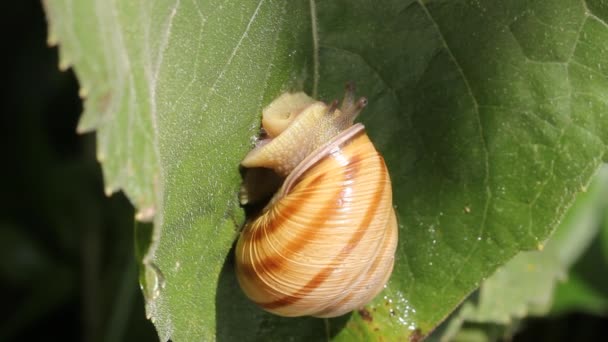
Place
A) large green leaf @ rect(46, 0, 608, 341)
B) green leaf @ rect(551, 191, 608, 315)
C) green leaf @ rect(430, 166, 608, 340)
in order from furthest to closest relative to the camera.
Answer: green leaf @ rect(551, 191, 608, 315), green leaf @ rect(430, 166, 608, 340), large green leaf @ rect(46, 0, 608, 341)

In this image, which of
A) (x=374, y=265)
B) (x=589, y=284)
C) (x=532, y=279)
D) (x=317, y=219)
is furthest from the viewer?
(x=589, y=284)

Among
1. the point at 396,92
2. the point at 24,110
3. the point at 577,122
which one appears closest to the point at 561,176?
the point at 577,122

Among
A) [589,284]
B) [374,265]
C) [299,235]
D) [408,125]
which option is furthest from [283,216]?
[589,284]

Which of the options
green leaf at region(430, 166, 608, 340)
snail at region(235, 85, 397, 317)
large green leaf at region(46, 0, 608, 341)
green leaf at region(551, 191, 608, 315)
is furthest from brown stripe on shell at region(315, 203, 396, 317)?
green leaf at region(551, 191, 608, 315)

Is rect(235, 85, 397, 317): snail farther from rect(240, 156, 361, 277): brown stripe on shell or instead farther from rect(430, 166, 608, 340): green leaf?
rect(430, 166, 608, 340): green leaf

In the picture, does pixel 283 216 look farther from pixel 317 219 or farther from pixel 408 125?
pixel 408 125

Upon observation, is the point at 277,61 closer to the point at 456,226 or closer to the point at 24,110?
the point at 456,226

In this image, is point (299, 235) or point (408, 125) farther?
point (408, 125)

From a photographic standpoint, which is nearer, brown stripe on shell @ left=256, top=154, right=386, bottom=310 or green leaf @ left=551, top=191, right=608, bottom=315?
brown stripe on shell @ left=256, top=154, right=386, bottom=310

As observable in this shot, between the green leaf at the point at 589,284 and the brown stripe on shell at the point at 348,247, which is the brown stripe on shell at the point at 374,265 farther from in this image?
the green leaf at the point at 589,284
